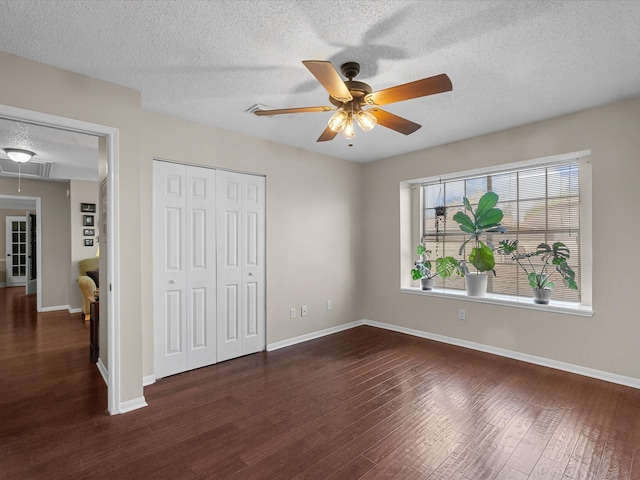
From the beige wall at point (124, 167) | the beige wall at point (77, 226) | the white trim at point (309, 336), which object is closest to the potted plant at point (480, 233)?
the white trim at point (309, 336)

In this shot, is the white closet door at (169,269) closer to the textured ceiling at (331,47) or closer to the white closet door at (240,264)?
the white closet door at (240,264)

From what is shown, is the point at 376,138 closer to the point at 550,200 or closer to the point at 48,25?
the point at 550,200

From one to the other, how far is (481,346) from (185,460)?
10.9 feet

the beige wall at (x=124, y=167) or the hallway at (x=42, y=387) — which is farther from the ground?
the beige wall at (x=124, y=167)

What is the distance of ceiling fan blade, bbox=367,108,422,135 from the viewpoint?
2.27 m

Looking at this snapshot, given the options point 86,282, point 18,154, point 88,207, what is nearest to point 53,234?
point 88,207

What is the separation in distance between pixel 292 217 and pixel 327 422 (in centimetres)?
251

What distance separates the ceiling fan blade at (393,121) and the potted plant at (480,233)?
1891mm

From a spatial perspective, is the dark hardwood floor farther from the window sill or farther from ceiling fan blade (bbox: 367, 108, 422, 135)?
ceiling fan blade (bbox: 367, 108, 422, 135)

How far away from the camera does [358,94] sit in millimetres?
2119

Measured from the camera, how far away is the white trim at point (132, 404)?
2528mm

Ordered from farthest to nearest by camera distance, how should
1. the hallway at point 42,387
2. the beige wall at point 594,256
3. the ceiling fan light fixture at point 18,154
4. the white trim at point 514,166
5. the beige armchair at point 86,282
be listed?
the beige armchair at point 86,282 → the ceiling fan light fixture at point 18,154 → the white trim at point 514,166 → the beige wall at point 594,256 → the hallway at point 42,387

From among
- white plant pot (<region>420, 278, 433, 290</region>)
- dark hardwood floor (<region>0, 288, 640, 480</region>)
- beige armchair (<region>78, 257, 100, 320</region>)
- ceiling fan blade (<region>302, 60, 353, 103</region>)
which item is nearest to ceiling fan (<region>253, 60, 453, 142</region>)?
ceiling fan blade (<region>302, 60, 353, 103</region>)

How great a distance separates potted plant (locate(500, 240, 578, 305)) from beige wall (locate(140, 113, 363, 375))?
2.16m
